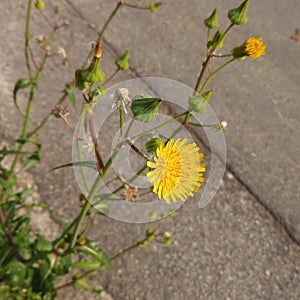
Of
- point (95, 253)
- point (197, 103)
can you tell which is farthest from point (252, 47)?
point (95, 253)

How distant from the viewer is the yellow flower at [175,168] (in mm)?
805

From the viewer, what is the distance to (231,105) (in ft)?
7.98

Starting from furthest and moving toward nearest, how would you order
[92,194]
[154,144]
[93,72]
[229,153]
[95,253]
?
[229,153] → [95,253] → [92,194] → [93,72] → [154,144]

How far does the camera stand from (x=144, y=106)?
828 millimetres

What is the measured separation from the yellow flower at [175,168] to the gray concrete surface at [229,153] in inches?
37.7

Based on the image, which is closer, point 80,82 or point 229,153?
point 80,82

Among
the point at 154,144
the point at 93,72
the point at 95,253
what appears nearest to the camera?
the point at 154,144

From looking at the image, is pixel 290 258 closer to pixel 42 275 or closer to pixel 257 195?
pixel 257 195

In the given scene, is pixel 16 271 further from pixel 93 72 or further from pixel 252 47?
pixel 252 47

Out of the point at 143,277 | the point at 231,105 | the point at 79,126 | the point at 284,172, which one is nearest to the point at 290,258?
the point at 284,172

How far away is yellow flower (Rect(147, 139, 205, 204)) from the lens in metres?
0.80

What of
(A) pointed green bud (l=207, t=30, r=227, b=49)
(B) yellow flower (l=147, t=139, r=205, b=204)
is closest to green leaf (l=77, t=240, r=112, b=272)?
(B) yellow flower (l=147, t=139, r=205, b=204)

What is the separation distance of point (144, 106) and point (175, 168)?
118 millimetres

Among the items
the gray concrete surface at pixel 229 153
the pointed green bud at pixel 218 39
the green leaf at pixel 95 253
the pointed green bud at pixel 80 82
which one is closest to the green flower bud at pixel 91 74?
the pointed green bud at pixel 80 82
